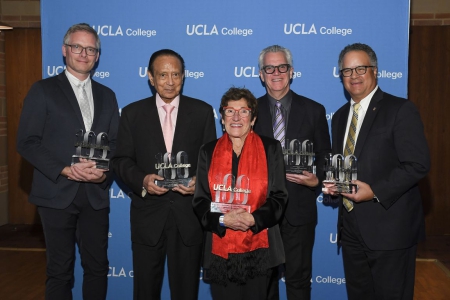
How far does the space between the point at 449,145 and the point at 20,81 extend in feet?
21.9

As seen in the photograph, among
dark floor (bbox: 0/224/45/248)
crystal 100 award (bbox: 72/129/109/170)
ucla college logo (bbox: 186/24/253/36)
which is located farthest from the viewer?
dark floor (bbox: 0/224/45/248)

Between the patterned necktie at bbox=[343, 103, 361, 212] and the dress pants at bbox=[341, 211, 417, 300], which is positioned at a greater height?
the patterned necktie at bbox=[343, 103, 361, 212]

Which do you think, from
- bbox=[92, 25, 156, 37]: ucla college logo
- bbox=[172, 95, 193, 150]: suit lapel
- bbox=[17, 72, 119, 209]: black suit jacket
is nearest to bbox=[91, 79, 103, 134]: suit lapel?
bbox=[17, 72, 119, 209]: black suit jacket

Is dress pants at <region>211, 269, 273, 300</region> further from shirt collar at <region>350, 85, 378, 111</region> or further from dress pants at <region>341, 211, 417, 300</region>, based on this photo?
shirt collar at <region>350, 85, 378, 111</region>

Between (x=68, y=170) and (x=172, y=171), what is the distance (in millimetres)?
723

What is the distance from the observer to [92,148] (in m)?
3.15

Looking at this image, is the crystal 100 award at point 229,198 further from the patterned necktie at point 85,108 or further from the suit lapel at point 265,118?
the patterned necktie at point 85,108

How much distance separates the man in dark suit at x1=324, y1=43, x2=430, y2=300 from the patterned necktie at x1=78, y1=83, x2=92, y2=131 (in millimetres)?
1690

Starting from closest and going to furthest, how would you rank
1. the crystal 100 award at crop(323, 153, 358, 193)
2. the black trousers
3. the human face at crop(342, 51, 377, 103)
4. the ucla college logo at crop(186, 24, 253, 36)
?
A: 1. the crystal 100 award at crop(323, 153, 358, 193)
2. the human face at crop(342, 51, 377, 103)
3. the black trousers
4. the ucla college logo at crop(186, 24, 253, 36)

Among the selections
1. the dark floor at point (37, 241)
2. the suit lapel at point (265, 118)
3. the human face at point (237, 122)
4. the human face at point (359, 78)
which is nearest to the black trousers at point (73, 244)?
the human face at point (237, 122)

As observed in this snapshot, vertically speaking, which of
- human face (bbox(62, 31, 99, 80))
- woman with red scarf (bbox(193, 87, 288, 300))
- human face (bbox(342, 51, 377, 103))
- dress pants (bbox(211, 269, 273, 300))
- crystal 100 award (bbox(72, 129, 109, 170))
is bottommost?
dress pants (bbox(211, 269, 273, 300))

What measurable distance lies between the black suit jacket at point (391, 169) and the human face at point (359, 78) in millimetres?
79

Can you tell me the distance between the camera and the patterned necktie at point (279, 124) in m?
3.37

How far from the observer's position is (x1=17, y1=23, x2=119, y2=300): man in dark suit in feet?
10.5
